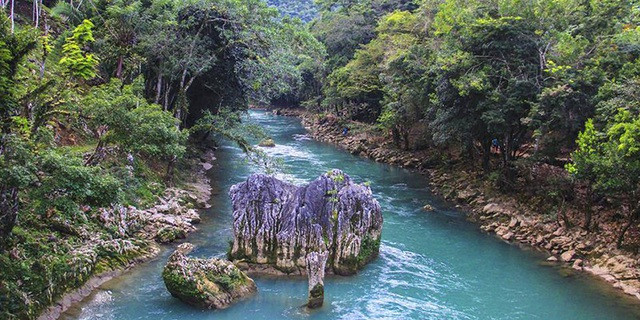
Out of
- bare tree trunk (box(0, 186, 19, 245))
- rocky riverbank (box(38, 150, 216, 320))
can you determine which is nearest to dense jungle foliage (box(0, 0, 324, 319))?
bare tree trunk (box(0, 186, 19, 245))

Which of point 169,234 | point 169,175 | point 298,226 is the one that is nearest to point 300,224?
point 298,226

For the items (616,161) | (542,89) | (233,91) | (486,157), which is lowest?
(486,157)

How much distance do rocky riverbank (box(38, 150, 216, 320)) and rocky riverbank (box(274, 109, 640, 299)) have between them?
45.5 feet

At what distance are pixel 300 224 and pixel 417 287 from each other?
4.96 m

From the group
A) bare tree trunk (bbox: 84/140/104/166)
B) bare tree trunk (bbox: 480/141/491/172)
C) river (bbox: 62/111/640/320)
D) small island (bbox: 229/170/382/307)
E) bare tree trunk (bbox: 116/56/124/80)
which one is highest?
bare tree trunk (bbox: 116/56/124/80)

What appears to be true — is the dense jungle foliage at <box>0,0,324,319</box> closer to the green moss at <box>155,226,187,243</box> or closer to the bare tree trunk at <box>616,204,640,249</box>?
the green moss at <box>155,226,187,243</box>

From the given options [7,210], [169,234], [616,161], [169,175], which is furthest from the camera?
[169,175]

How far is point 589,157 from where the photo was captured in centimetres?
2056

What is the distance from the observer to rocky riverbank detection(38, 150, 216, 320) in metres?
15.7

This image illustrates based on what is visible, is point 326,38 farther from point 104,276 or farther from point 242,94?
point 104,276

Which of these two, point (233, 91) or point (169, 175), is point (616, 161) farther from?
point (233, 91)

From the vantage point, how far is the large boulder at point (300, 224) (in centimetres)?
1933

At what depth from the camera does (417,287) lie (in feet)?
61.4

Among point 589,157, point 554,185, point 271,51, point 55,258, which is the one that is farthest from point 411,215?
point 55,258
